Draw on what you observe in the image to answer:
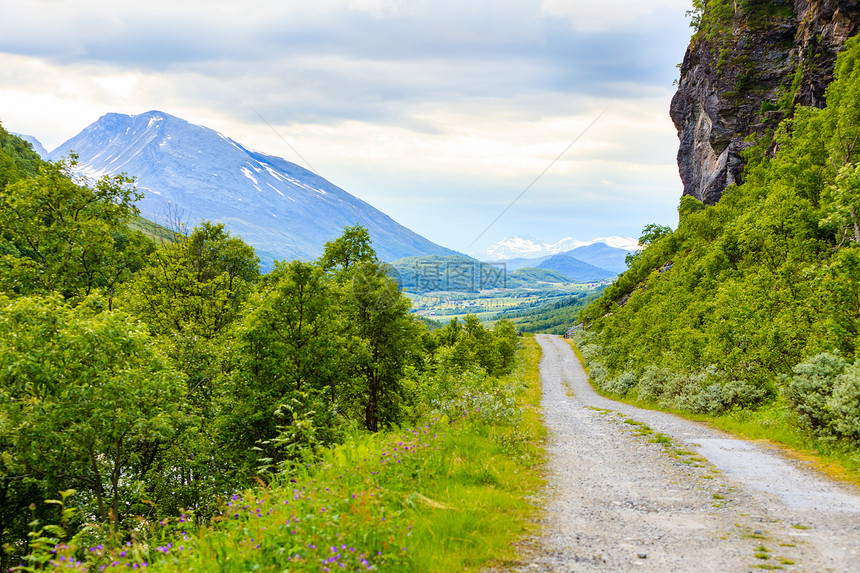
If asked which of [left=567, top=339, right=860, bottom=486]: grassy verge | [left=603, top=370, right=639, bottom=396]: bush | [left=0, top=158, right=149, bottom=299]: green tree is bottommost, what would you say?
[left=603, top=370, right=639, bottom=396]: bush

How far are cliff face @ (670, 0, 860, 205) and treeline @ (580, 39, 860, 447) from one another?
789 centimetres

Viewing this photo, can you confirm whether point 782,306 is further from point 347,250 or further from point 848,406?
point 347,250

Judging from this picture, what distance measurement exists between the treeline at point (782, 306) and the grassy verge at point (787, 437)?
0.29m

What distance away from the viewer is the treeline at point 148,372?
1389 cm

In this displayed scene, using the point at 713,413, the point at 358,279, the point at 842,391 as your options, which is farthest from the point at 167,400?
the point at 713,413

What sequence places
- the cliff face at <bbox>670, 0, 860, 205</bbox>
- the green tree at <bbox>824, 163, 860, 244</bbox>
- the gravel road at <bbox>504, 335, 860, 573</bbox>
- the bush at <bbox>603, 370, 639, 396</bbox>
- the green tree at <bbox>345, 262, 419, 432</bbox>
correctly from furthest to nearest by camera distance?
the cliff face at <bbox>670, 0, 860, 205</bbox>, the bush at <bbox>603, 370, 639, 396</bbox>, the green tree at <bbox>345, 262, 419, 432</bbox>, the green tree at <bbox>824, 163, 860, 244</bbox>, the gravel road at <bbox>504, 335, 860, 573</bbox>

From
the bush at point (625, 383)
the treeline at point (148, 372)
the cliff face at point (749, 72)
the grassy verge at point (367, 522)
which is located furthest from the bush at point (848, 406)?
the cliff face at point (749, 72)

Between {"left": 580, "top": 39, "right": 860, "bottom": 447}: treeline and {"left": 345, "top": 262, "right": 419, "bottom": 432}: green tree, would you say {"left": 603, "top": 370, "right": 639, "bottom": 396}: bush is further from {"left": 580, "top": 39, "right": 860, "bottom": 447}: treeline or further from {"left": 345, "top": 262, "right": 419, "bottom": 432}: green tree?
{"left": 345, "top": 262, "right": 419, "bottom": 432}: green tree

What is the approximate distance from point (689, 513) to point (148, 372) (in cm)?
1637

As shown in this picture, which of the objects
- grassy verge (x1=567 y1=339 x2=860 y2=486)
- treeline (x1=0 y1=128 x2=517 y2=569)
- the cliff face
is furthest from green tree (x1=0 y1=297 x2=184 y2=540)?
the cliff face

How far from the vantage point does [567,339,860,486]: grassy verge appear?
10.7 m

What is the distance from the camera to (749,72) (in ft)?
216

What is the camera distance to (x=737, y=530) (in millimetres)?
7207

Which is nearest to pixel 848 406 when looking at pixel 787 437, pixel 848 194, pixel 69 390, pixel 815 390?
pixel 815 390
